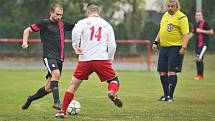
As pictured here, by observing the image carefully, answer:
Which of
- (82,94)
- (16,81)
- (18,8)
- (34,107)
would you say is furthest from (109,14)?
(34,107)

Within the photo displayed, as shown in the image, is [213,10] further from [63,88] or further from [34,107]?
[34,107]

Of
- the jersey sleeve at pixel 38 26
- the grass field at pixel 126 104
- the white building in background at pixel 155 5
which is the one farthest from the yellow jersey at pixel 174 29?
the white building in background at pixel 155 5

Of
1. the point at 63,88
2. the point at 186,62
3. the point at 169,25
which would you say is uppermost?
the point at 169,25

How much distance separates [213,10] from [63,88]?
2129 centimetres

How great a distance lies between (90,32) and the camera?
9.38 meters

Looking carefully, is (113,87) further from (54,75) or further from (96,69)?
(54,75)

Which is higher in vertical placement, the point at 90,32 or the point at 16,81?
the point at 90,32

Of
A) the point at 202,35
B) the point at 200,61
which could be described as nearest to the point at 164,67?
the point at 200,61

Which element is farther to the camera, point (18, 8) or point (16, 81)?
point (18, 8)

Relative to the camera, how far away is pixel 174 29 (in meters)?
12.4

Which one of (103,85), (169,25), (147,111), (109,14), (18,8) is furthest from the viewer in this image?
(109,14)

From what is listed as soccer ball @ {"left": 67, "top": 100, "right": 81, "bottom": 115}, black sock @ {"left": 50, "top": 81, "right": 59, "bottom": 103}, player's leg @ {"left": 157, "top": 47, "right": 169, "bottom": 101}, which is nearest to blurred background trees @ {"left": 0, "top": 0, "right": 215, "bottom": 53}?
player's leg @ {"left": 157, "top": 47, "right": 169, "bottom": 101}

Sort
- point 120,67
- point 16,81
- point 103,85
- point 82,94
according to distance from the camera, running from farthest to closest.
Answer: point 120,67 → point 16,81 → point 103,85 → point 82,94

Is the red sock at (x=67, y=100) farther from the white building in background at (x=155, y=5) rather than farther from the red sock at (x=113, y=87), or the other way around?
the white building in background at (x=155, y=5)
